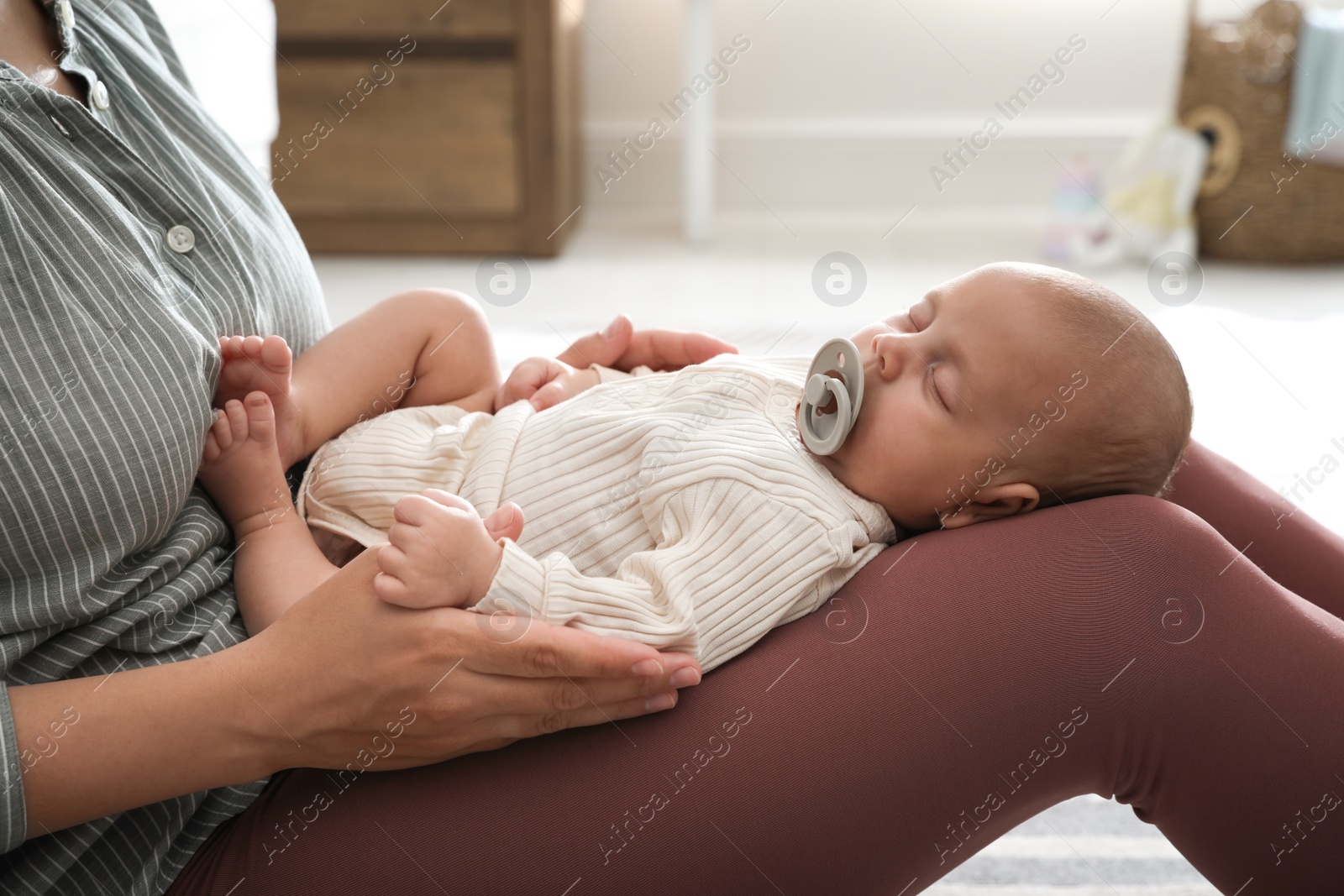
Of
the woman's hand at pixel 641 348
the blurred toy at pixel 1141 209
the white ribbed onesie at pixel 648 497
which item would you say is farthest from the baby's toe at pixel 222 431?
the blurred toy at pixel 1141 209

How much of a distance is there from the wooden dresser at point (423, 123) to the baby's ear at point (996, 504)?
2.43 meters

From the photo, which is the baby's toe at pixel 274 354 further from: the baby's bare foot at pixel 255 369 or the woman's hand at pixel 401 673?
the woman's hand at pixel 401 673

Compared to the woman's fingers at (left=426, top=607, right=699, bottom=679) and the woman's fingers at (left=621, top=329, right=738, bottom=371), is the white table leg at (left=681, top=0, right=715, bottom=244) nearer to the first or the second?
the woman's fingers at (left=621, top=329, right=738, bottom=371)

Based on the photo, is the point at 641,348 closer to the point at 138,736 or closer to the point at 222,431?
the point at 222,431

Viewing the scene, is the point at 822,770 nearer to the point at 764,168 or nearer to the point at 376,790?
the point at 376,790

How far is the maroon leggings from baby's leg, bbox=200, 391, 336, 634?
15 cm

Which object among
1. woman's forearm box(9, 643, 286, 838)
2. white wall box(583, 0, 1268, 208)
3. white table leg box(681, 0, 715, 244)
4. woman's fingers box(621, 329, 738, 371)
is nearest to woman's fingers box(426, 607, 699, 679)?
woman's forearm box(9, 643, 286, 838)

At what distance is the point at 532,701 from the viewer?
0.68 m

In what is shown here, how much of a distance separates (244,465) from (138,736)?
25cm

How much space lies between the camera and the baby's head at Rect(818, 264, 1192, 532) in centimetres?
83

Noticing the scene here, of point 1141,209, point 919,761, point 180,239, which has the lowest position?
point 1141,209

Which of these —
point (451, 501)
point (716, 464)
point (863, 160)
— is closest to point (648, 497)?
point (716, 464)

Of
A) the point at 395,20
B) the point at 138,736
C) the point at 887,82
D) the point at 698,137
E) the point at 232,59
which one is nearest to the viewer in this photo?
the point at 138,736

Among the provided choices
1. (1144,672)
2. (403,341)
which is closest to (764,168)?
(403,341)
